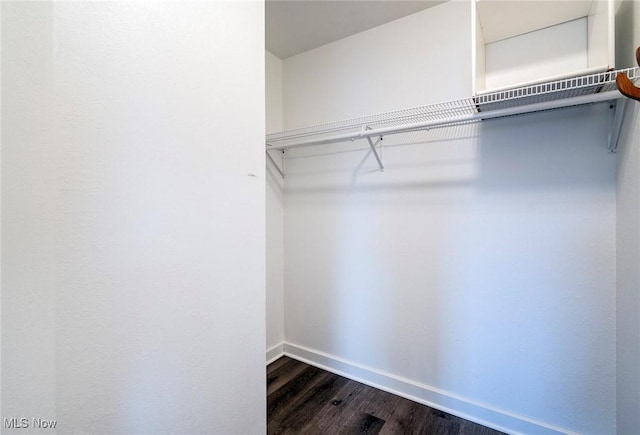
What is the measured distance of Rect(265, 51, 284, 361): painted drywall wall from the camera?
2273 mm

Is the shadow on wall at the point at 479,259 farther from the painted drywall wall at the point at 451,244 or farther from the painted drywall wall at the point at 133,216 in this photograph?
the painted drywall wall at the point at 133,216

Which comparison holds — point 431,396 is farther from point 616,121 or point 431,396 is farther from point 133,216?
point 133,216

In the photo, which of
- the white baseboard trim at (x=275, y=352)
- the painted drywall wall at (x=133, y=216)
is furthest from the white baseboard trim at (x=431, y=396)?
the painted drywall wall at (x=133, y=216)

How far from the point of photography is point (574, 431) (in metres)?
1.41

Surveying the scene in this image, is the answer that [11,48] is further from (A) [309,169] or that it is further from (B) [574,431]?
(B) [574,431]

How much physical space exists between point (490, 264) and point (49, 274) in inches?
73.6

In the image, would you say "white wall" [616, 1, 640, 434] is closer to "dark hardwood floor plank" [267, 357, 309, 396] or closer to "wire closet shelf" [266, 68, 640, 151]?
"wire closet shelf" [266, 68, 640, 151]

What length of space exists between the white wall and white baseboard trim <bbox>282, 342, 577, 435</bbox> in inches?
15.4

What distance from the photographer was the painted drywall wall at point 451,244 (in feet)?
4.54

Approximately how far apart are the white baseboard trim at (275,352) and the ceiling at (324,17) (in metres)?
2.44

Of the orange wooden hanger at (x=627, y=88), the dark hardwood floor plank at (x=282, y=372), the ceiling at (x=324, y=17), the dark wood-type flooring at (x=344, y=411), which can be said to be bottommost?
the dark wood-type flooring at (x=344, y=411)

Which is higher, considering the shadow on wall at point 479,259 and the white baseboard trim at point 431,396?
the shadow on wall at point 479,259

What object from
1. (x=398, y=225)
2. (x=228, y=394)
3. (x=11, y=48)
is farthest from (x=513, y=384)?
(x=11, y=48)

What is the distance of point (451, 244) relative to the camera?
1715mm
